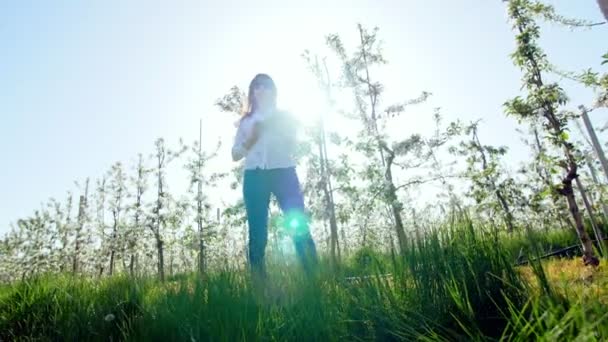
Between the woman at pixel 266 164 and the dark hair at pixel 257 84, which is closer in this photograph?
the woman at pixel 266 164

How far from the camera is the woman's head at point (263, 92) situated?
150 inches

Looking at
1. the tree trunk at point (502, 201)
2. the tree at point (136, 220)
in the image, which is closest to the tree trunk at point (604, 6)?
the tree trunk at point (502, 201)

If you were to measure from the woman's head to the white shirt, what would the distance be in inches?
3.8

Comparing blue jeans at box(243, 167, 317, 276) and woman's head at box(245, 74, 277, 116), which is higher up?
woman's head at box(245, 74, 277, 116)

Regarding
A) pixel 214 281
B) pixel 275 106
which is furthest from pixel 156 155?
pixel 214 281

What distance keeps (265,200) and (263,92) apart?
116 cm

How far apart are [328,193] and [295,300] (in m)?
9.74

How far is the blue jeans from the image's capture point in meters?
3.16

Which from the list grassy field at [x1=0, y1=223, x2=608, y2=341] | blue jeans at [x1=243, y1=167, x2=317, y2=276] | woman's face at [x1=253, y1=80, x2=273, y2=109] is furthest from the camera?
woman's face at [x1=253, y1=80, x2=273, y2=109]

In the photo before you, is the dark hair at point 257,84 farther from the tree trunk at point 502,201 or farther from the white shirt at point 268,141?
the tree trunk at point 502,201

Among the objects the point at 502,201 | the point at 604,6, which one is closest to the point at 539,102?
the point at 604,6

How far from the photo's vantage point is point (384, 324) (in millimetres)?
1608

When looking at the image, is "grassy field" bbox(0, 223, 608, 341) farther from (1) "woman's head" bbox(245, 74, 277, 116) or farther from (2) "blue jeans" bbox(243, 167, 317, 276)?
(1) "woman's head" bbox(245, 74, 277, 116)

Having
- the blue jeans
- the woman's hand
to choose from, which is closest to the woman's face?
the woman's hand
